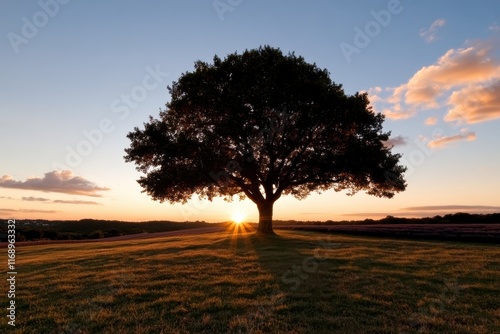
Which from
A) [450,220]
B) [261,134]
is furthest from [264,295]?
[450,220]

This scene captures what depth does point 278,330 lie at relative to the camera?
9.48 m

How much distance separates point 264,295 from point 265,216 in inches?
994

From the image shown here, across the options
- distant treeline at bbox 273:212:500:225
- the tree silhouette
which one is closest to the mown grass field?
the tree silhouette

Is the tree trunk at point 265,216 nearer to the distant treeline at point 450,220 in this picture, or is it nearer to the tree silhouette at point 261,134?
A: the tree silhouette at point 261,134

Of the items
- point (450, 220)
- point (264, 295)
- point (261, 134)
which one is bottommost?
point (264, 295)

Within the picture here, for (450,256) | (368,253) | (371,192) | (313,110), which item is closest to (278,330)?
(368,253)

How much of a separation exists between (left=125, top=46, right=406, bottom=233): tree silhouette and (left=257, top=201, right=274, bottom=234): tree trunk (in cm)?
44

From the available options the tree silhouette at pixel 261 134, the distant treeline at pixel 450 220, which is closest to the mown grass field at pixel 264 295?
the tree silhouette at pixel 261 134

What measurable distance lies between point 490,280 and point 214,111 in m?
25.9

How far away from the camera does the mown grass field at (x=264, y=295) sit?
10.1m

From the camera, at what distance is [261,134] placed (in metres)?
33.9

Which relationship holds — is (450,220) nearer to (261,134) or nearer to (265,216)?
(265,216)

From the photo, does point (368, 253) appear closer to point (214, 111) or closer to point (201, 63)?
point (214, 111)

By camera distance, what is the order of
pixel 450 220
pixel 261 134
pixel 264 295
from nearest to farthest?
pixel 264 295, pixel 261 134, pixel 450 220
